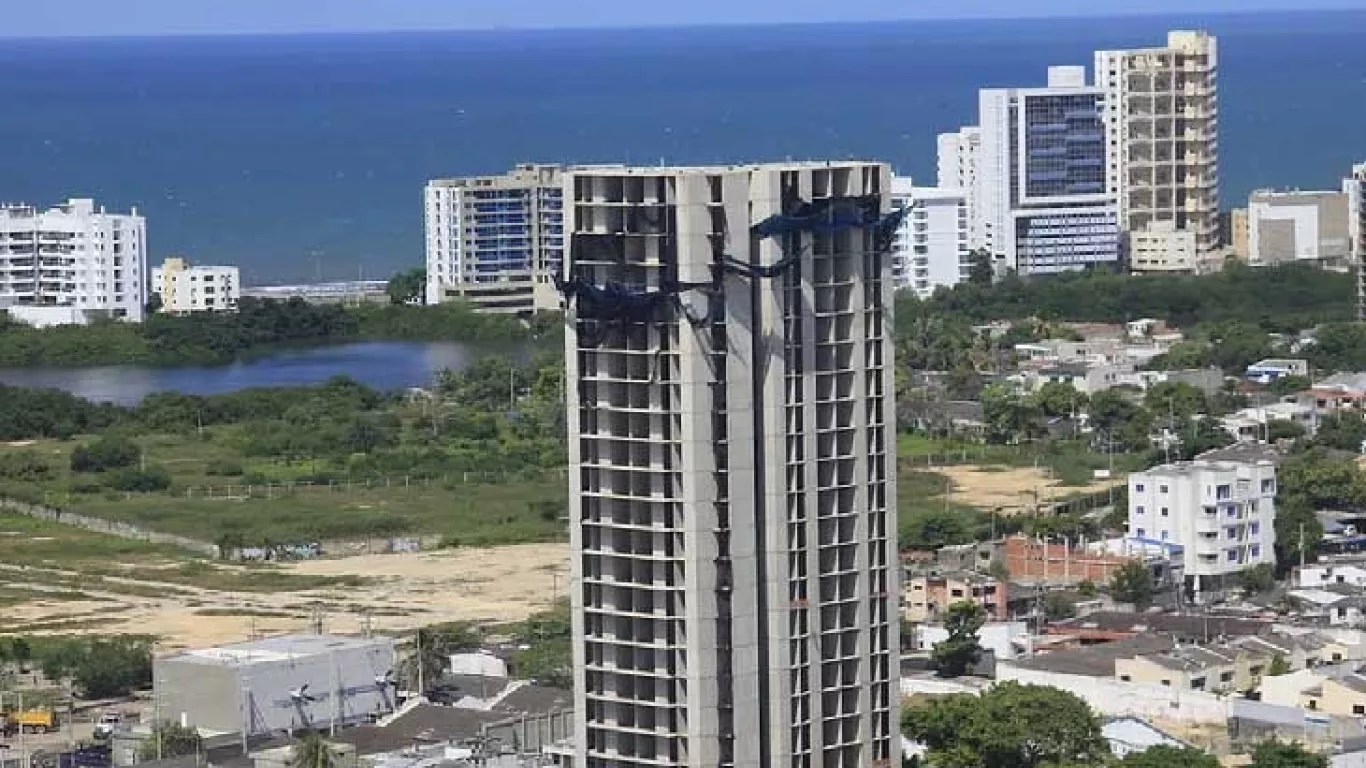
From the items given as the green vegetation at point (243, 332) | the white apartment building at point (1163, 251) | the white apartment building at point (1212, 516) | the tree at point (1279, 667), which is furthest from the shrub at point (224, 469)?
the white apartment building at point (1163, 251)

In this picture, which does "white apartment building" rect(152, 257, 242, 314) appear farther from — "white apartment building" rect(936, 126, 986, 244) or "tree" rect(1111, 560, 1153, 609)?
"tree" rect(1111, 560, 1153, 609)

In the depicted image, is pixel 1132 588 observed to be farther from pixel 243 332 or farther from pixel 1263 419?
pixel 243 332

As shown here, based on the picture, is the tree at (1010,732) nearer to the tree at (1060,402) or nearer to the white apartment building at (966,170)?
the tree at (1060,402)

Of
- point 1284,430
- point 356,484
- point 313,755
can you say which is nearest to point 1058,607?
point 313,755

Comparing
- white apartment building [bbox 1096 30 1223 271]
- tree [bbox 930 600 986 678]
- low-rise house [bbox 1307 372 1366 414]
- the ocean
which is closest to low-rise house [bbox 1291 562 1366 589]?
tree [bbox 930 600 986 678]

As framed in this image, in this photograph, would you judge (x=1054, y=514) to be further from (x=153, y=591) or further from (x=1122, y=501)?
(x=153, y=591)
